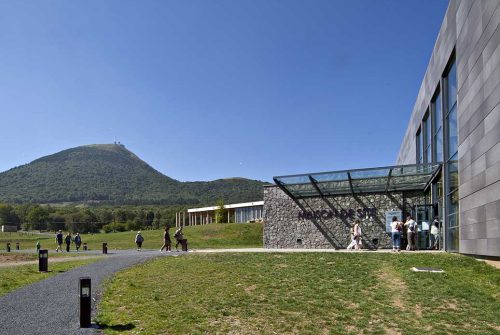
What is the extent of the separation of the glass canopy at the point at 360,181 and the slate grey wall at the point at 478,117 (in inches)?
223

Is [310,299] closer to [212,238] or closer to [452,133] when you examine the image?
[452,133]

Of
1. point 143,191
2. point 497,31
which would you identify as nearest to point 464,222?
A: point 497,31

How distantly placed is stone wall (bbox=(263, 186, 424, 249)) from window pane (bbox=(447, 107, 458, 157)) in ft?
24.1

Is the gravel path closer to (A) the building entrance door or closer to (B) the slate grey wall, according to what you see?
(B) the slate grey wall

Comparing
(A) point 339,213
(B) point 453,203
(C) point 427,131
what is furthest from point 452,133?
(A) point 339,213

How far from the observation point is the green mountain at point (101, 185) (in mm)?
140000

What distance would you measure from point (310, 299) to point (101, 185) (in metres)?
158

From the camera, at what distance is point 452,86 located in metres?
18.3

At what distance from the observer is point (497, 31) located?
492 inches

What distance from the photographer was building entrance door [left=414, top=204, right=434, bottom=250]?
22.7 meters

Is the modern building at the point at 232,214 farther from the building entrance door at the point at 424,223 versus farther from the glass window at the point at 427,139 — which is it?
the glass window at the point at 427,139

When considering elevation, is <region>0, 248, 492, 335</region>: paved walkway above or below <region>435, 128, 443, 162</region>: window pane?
below

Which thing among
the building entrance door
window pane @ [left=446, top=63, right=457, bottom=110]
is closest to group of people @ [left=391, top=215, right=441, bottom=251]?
the building entrance door

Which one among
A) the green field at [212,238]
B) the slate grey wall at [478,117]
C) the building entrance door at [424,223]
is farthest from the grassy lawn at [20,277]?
the green field at [212,238]
